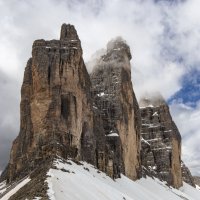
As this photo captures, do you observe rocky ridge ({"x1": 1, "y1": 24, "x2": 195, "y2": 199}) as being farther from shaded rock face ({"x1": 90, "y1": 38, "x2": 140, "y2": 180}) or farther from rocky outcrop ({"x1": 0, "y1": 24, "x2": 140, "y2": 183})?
shaded rock face ({"x1": 90, "y1": 38, "x2": 140, "y2": 180})

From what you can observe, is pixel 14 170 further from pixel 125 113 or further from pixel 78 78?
pixel 125 113

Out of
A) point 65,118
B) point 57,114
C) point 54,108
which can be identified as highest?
point 54,108

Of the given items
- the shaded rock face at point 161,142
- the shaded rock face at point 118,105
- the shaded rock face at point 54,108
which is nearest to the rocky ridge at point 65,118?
the shaded rock face at point 54,108

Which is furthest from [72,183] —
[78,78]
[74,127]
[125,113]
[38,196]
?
[125,113]

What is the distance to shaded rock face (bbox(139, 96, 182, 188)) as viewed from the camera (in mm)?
135500

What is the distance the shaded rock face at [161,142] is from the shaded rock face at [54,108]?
63806 mm

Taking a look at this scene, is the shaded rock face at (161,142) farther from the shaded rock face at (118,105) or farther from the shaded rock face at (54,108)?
the shaded rock face at (54,108)

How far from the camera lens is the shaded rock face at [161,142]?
13550 centimetres

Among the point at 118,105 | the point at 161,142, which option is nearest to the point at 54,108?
the point at 118,105

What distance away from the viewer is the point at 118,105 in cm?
9556

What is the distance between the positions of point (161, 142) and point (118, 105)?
5019cm

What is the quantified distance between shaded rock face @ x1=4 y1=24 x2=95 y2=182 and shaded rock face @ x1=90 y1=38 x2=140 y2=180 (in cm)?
1765

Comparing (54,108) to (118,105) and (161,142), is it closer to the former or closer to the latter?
(118,105)

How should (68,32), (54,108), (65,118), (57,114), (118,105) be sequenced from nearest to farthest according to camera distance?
(57,114)
(54,108)
(65,118)
(68,32)
(118,105)
